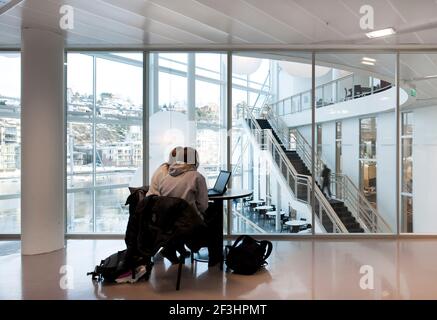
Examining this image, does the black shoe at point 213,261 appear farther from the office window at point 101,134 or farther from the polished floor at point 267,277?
the office window at point 101,134

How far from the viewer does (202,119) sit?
488 centimetres

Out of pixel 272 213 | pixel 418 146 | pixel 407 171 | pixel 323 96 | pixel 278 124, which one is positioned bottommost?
pixel 272 213

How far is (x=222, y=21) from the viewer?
3764 millimetres

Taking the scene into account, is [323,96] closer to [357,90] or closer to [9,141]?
[357,90]

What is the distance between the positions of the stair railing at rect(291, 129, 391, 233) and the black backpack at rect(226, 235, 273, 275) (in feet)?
6.04

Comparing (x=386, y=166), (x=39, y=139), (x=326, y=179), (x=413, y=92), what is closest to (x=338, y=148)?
(x=326, y=179)

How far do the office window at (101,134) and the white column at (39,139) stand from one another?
0.66 metres

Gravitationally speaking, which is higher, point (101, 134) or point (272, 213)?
point (101, 134)

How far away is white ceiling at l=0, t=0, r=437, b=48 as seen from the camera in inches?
131

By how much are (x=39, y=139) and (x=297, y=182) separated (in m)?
3.55
